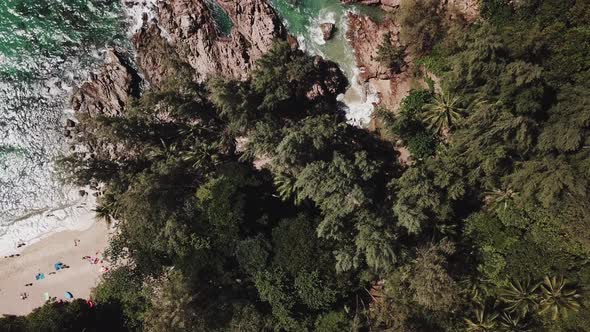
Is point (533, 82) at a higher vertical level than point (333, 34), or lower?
lower


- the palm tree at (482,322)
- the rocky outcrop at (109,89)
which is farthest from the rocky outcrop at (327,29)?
the palm tree at (482,322)

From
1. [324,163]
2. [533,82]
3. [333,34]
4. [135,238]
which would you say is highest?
[333,34]

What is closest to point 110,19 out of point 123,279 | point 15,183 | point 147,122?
point 147,122

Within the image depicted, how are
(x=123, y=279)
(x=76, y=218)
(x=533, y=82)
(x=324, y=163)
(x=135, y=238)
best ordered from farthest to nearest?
(x=76, y=218), (x=123, y=279), (x=135, y=238), (x=324, y=163), (x=533, y=82)

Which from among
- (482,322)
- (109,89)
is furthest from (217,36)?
(482,322)

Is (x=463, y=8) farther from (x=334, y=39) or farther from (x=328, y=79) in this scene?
(x=328, y=79)

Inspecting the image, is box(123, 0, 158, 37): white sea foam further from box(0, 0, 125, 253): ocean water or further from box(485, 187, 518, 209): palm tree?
box(485, 187, 518, 209): palm tree

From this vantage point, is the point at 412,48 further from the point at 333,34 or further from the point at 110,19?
the point at 110,19
